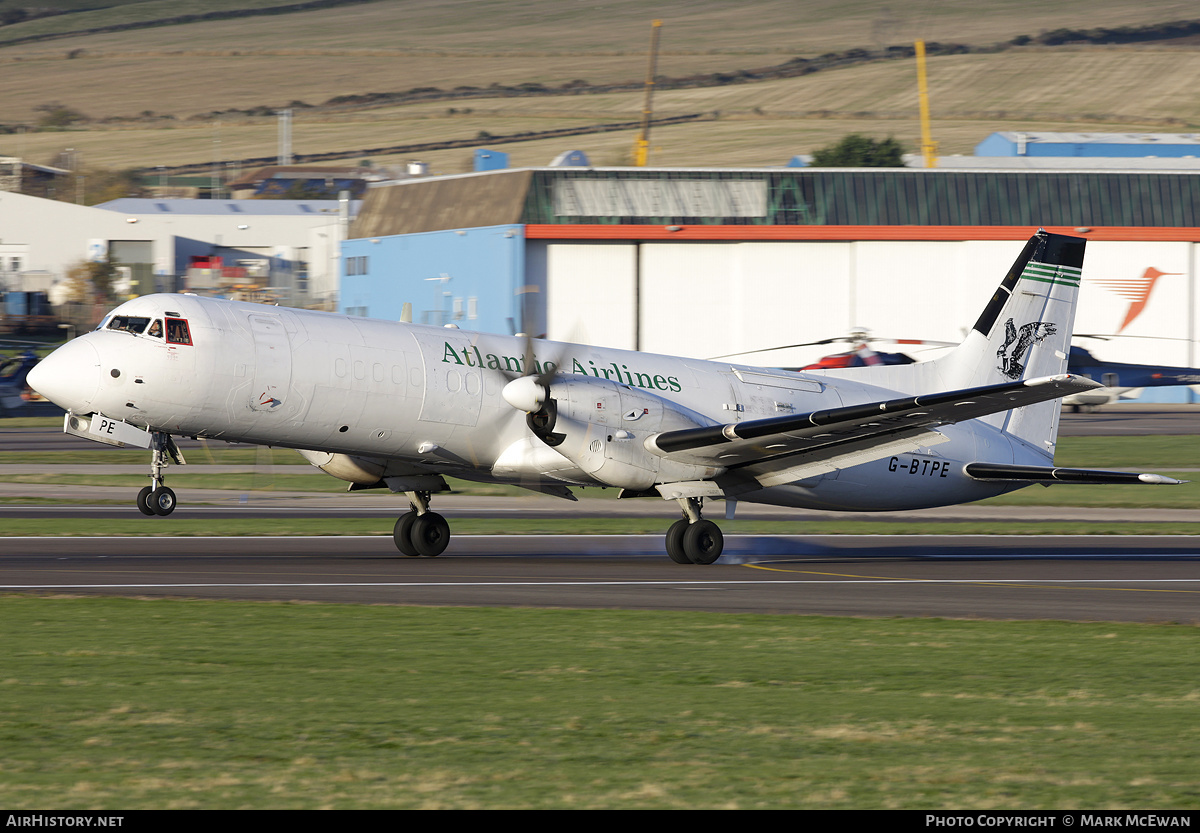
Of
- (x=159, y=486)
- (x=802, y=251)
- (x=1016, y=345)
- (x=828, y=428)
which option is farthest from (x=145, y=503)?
(x=802, y=251)

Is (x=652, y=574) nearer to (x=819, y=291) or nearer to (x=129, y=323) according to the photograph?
(x=129, y=323)

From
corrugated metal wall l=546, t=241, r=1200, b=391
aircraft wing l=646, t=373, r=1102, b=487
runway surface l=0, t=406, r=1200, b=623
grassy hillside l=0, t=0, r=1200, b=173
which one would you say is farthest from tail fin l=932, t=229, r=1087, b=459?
grassy hillside l=0, t=0, r=1200, b=173

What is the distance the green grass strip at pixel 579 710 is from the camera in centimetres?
910

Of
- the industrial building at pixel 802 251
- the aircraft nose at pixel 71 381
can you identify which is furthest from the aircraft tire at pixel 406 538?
the industrial building at pixel 802 251

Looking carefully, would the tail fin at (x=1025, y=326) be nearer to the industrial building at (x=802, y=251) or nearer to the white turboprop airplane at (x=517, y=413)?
the white turboprop airplane at (x=517, y=413)

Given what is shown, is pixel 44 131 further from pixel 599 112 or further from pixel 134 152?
pixel 599 112

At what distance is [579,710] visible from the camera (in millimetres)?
11688

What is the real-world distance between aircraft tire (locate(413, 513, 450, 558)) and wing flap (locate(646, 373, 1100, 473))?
14.7 ft

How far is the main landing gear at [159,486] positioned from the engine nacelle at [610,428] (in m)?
5.46

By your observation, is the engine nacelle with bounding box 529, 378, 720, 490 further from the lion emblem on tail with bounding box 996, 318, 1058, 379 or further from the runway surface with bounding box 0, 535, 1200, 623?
the lion emblem on tail with bounding box 996, 318, 1058, 379

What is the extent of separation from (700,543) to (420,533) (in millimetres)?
4988

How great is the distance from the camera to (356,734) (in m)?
10.6

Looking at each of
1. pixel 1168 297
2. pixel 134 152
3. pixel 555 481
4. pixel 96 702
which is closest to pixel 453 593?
pixel 555 481

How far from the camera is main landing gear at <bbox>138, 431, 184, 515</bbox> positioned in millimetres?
18875
